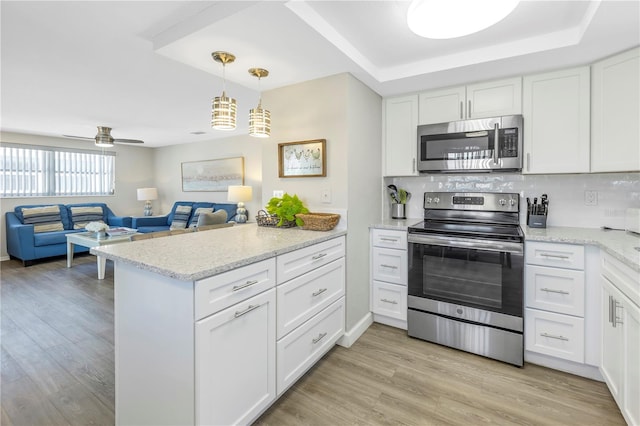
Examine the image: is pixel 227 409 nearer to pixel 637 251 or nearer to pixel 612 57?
pixel 637 251

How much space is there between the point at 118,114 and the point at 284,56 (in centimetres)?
317

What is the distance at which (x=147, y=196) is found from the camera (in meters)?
6.66

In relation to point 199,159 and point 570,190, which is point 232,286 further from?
point 199,159

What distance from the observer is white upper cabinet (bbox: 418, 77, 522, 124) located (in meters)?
2.40

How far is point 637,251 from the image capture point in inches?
63.0

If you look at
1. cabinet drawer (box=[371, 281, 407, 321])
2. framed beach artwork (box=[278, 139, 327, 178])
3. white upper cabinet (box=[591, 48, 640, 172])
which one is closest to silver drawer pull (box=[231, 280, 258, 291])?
framed beach artwork (box=[278, 139, 327, 178])

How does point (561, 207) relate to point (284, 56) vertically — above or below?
below

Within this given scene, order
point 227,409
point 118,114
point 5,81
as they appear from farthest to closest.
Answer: point 118,114
point 5,81
point 227,409

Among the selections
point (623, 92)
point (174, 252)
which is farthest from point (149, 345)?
point (623, 92)

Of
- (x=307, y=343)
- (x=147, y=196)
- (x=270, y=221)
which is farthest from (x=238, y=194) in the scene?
(x=307, y=343)

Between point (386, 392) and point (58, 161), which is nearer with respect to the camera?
point (386, 392)

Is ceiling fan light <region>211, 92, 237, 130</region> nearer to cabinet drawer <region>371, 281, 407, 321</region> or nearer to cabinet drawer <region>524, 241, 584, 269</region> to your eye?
cabinet drawer <region>371, 281, 407, 321</region>

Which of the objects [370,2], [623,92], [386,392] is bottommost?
[386,392]

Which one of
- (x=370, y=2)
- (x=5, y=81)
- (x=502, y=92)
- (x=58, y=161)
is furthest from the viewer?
(x=58, y=161)
